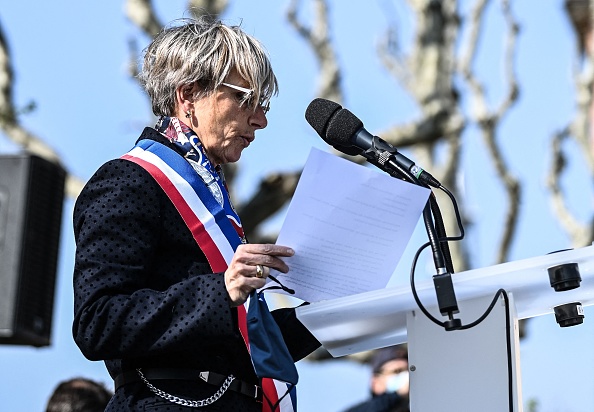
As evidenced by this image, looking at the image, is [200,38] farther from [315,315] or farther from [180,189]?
[315,315]

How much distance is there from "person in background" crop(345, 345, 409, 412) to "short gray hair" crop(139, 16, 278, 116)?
6.60ft

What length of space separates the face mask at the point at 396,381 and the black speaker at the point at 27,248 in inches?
53.2

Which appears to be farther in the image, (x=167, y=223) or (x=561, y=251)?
(x=167, y=223)

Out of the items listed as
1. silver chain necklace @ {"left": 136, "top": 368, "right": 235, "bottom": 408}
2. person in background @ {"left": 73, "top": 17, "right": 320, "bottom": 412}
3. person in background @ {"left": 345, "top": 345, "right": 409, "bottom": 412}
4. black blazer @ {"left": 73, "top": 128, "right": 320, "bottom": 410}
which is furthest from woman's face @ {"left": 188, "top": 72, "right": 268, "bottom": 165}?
person in background @ {"left": 345, "top": 345, "right": 409, "bottom": 412}

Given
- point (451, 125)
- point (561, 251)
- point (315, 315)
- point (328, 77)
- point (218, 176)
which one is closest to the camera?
point (561, 251)

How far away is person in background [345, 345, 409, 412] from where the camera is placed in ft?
15.3

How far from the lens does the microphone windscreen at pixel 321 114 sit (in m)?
2.79

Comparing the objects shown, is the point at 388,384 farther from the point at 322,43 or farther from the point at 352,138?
the point at 322,43

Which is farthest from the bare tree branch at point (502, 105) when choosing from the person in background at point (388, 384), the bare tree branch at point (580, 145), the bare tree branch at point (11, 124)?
the person in background at point (388, 384)

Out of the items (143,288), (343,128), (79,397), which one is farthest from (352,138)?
(79,397)

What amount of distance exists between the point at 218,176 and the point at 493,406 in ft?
2.65

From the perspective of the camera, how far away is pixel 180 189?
268cm

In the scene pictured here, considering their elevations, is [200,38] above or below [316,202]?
above

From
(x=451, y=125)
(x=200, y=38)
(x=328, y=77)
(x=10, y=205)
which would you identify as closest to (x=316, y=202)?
(x=200, y=38)
